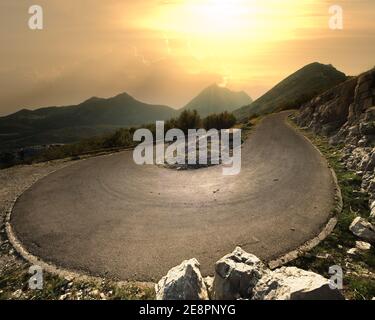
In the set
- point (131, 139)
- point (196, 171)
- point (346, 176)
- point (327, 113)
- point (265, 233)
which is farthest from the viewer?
point (131, 139)

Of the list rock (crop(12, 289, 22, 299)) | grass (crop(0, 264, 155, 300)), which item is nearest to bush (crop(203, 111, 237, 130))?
grass (crop(0, 264, 155, 300))

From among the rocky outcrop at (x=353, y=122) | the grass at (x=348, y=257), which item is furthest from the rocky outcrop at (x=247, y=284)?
the rocky outcrop at (x=353, y=122)

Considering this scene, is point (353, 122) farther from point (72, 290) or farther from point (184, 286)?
point (72, 290)

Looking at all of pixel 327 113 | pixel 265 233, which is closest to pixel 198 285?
pixel 265 233

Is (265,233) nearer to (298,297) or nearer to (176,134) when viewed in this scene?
(298,297)

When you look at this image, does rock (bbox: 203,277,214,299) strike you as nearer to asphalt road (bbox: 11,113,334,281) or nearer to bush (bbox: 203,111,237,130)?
asphalt road (bbox: 11,113,334,281)

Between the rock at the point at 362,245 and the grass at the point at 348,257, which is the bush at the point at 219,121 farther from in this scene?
the rock at the point at 362,245

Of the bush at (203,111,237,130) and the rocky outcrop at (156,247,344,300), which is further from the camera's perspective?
the bush at (203,111,237,130)
